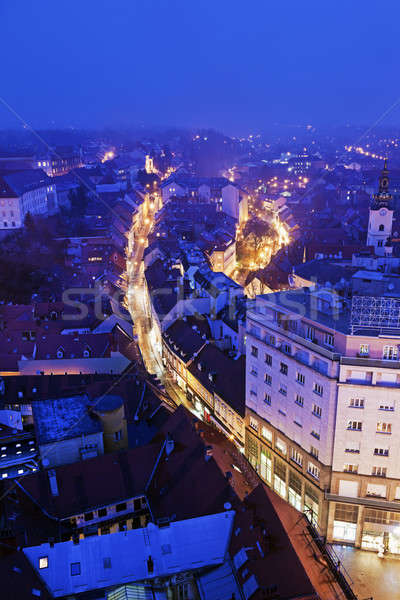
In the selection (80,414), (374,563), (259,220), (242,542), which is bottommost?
(374,563)

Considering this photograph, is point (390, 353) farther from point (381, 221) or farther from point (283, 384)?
point (381, 221)

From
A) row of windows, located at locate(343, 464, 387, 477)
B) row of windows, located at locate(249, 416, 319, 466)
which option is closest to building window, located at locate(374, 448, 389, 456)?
row of windows, located at locate(343, 464, 387, 477)

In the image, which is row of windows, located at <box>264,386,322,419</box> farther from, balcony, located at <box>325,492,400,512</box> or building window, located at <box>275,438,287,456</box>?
balcony, located at <box>325,492,400,512</box>

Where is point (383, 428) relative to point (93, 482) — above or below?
above

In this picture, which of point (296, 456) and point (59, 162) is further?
point (59, 162)

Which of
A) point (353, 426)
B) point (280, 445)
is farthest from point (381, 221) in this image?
point (353, 426)

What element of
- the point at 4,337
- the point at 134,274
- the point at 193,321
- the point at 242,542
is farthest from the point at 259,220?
the point at 242,542

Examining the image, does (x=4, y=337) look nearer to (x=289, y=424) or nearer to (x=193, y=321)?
(x=193, y=321)

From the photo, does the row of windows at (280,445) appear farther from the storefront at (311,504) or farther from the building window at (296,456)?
the storefront at (311,504)
